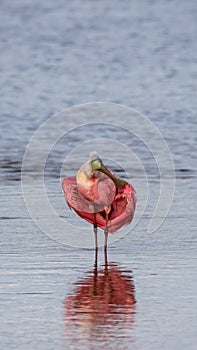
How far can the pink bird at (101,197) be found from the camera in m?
9.36

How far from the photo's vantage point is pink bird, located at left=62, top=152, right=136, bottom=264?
368 inches

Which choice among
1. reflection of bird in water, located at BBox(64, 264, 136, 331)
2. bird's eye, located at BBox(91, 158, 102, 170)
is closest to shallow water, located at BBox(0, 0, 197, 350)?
reflection of bird in water, located at BBox(64, 264, 136, 331)

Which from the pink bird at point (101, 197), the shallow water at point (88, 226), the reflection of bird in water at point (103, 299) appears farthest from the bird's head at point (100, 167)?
the reflection of bird in water at point (103, 299)

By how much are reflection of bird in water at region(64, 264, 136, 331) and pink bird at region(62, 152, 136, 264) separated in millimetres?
815

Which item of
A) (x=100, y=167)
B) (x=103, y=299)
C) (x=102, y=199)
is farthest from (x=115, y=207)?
(x=103, y=299)

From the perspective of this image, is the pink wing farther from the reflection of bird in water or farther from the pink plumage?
the reflection of bird in water

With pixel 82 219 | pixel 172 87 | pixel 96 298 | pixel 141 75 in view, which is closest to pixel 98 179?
pixel 82 219

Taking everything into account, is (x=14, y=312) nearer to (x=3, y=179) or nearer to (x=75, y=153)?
(x=3, y=179)

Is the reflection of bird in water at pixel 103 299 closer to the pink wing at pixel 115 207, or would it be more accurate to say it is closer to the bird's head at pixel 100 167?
the pink wing at pixel 115 207

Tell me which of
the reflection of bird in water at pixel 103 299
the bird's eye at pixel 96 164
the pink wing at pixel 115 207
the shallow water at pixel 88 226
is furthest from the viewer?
the pink wing at pixel 115 207

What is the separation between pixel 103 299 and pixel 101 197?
178 centimetres

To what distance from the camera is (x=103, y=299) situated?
25.2 ft

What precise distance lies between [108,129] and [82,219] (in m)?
5.83

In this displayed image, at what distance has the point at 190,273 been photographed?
823 cm
